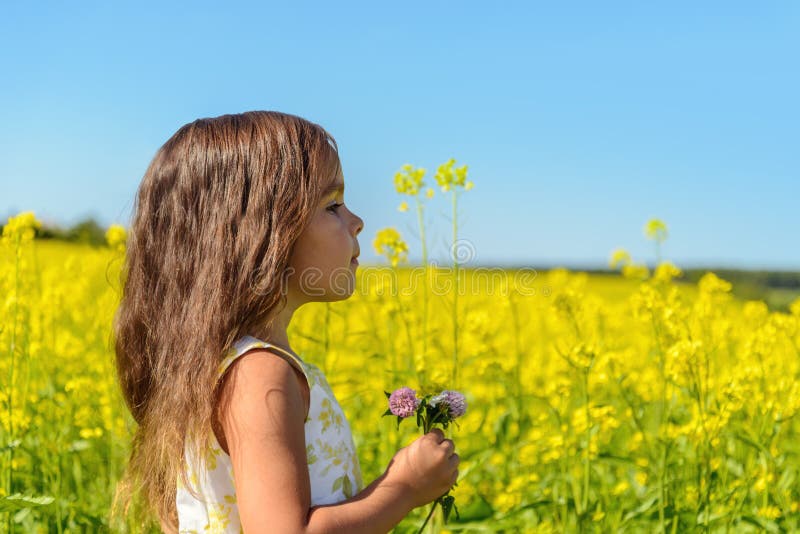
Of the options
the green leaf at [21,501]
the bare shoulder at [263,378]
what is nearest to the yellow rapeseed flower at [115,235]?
the green leaf at [21,501]

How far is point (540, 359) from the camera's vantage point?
4.57m

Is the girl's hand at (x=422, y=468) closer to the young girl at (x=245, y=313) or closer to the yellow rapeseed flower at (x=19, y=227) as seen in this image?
the young girl at (x=245, y=313)

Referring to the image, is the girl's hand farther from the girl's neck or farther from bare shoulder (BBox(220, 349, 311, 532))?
the girl's neck

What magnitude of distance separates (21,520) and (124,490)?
0.78m

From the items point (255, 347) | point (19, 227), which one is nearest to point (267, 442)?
point (255, 347)

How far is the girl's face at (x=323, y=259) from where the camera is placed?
142cm

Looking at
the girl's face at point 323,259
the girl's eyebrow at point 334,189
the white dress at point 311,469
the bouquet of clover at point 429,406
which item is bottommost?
the white dress at point 311,469

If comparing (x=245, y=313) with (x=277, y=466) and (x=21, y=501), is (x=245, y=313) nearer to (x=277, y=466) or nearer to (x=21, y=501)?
(x=277, y=466)

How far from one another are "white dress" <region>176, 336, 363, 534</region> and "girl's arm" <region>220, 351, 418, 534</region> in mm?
43

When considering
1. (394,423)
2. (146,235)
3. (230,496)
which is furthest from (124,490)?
(394,423)

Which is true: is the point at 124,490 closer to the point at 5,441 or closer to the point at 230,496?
the point at 230,496

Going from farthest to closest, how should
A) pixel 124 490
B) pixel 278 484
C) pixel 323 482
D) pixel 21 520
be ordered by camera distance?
1. pixel 21 520
2. pixel 124 490
3. pixel 323 482
4. pixel 278 484

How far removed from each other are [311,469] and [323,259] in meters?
0.34

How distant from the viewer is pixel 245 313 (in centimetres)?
141
